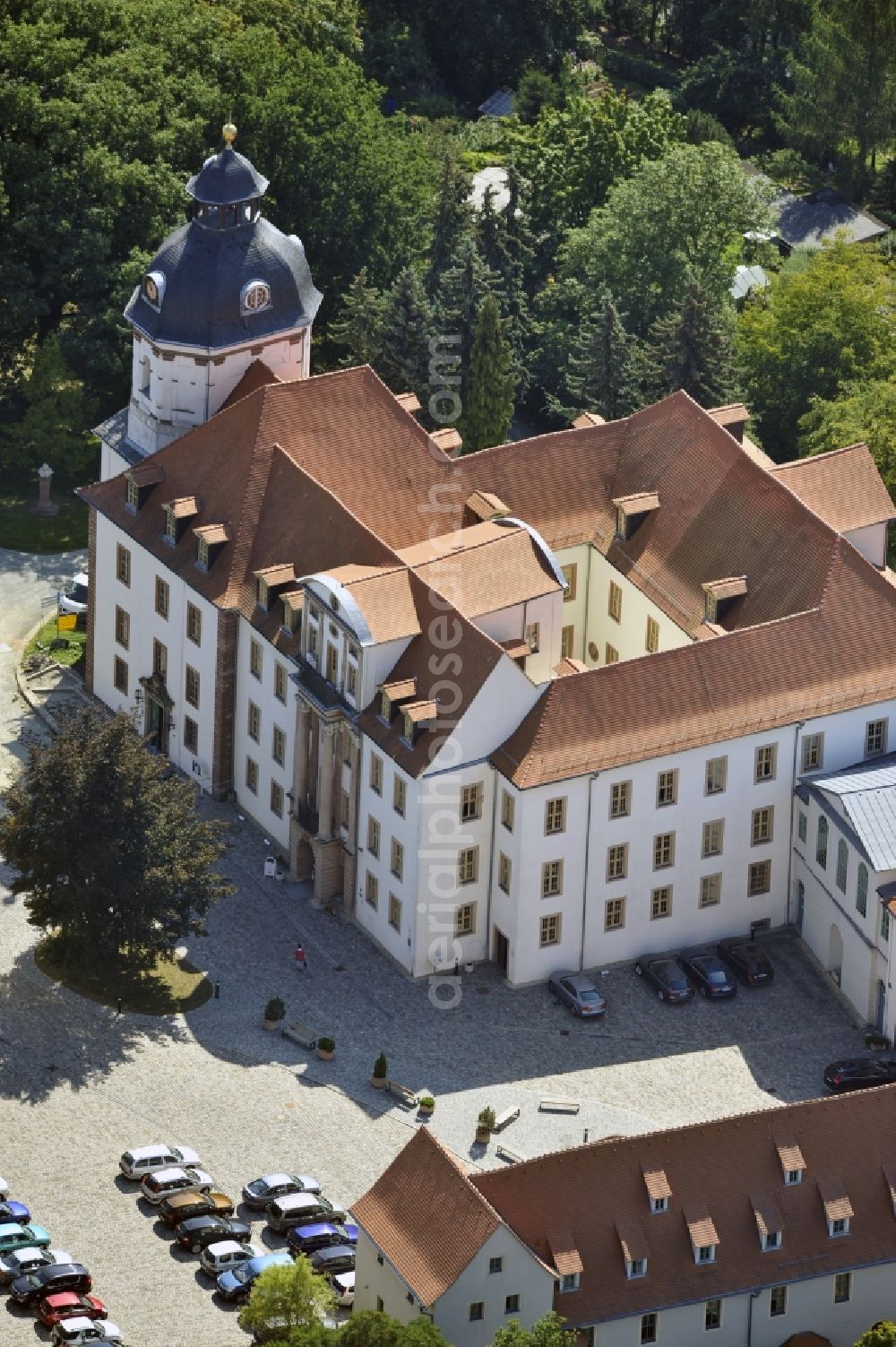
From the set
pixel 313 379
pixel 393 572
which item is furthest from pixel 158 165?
pixel 393 572

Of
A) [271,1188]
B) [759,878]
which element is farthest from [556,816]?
[271,1188]

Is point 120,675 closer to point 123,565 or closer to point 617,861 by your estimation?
point 123,565

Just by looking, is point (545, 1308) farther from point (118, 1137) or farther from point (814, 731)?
point (814, 731)

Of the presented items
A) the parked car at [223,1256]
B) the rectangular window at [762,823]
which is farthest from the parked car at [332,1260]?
the rectangular window at [762,823]

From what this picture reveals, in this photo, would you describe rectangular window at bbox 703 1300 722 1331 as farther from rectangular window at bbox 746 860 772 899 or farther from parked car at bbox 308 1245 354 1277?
Result: rectangular window at bbox 746 860 772 899

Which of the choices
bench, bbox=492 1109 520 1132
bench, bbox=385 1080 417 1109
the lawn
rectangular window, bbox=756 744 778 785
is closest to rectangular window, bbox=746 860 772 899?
rectangular window, bbox=756 744 778 785

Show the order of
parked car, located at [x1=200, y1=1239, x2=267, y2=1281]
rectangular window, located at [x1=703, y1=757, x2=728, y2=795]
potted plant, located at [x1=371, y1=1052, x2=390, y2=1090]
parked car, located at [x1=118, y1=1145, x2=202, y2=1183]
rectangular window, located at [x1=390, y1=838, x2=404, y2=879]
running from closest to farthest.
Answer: parked car, located at [x1=200, y1=1239, x2=267, y2=1281] → parked car, located at [x1=118, y1=1145, x2=202, y2=1183] → potted plant, located at [x1=371, y1=1052, x2=390, y2=1090] → rectangular window, located at [x1=390, y1=838, x2=404, y2=879] → rectangular window, located at [x1=703, y1=757, x2=728, y2=795]

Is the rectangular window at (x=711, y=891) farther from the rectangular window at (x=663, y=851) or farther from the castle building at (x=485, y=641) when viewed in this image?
the rectangular window at (x=663, y=851)
